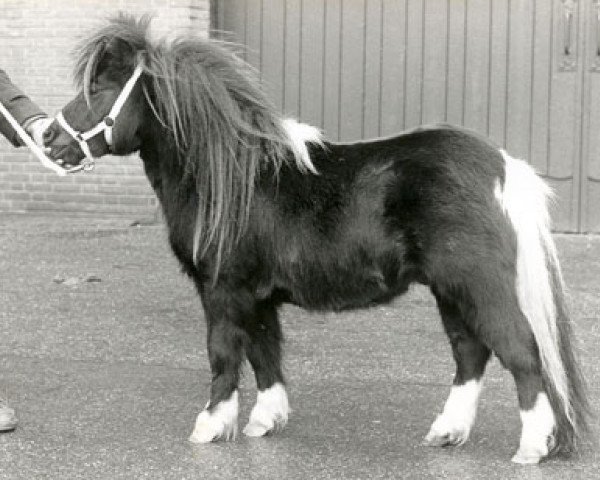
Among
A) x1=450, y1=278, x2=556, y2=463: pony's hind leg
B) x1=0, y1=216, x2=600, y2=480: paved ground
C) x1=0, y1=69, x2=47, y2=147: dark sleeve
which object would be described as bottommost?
x1=0, y1=216, x2=600, y2=480: paved ground

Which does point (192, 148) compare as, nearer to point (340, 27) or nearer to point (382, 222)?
point (382, 222)

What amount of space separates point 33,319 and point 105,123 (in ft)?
10.2

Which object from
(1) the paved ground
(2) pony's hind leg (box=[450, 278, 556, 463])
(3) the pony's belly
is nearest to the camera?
(2) pony's hind leg (box=[450, 278, 556, 463])

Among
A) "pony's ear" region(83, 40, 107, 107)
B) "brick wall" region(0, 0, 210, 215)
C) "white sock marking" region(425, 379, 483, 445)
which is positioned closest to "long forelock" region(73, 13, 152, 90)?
"pony's ear" region(83, 40, 107, 107)

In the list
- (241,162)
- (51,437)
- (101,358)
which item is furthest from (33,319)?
(241,162)

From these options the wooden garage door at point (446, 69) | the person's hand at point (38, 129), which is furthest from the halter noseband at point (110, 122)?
the wooden garage door at point (446, 69)

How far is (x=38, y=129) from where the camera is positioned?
559cm

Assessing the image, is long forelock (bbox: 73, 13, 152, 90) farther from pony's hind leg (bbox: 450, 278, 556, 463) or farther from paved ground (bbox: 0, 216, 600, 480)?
pony's hind leg (bbox: 450, 278, 556, 463)

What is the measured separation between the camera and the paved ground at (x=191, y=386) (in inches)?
201

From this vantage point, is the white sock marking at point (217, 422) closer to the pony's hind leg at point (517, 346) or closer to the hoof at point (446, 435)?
the hoof at point (446, 435)

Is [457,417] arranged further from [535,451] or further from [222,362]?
[222,362]

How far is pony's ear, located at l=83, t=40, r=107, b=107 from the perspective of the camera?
17.3ft

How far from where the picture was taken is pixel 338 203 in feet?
17.1

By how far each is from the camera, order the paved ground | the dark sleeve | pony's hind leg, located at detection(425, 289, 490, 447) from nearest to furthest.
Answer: the paved ground
pony's hind leg, located at detection(425, 289, 490, 447)
the dark sleeve
